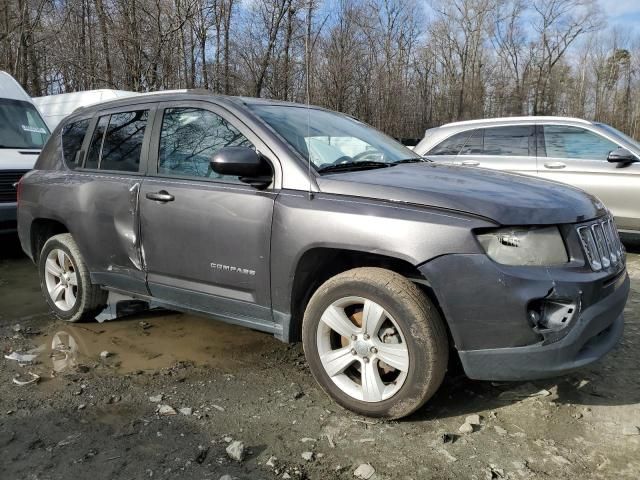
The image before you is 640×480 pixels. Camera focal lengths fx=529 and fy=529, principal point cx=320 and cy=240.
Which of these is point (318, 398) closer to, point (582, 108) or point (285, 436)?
point (285, 436)

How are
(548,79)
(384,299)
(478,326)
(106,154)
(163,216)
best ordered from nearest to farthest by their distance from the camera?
(478,326) < (384,299) < (163,216) < (106,154) < (548,79)

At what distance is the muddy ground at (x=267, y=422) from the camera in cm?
241

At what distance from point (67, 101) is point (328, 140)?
34.2 feet

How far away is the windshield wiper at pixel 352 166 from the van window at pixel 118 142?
148 cm

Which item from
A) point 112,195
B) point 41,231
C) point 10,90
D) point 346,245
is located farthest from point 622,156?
point 10,90

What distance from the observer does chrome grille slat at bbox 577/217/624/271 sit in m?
2.61

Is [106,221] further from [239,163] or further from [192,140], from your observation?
[239,163]

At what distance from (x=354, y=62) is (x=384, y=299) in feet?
85.0

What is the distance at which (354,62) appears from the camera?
26.8 m

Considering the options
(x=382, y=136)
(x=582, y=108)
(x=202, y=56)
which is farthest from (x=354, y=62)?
(x=582, y=108)

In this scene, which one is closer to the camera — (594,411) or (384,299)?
(384,299)

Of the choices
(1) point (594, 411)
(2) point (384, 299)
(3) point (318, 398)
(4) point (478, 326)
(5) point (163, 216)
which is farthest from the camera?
(5) point (163, 216)

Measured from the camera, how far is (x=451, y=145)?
25.1ft

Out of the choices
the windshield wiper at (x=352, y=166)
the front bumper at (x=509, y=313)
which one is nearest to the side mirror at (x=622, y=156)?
the windshield wiper at (x=352, y=166)
